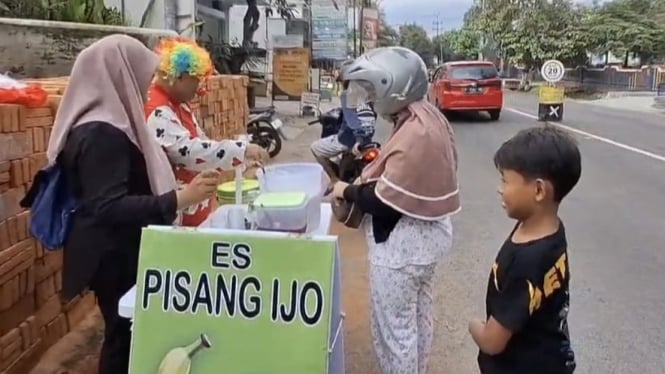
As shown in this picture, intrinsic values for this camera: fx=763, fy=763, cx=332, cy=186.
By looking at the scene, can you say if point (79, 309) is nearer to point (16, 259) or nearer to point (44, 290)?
point (44, 290)

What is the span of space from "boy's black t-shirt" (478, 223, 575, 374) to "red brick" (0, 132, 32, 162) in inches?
94.2

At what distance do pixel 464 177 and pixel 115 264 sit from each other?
863 cm

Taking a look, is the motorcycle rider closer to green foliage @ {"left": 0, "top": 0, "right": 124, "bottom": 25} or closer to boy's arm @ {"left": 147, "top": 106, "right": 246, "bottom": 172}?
green foliage @ {"left": 0, "top": 0, "right": 124, "bottom": 25}

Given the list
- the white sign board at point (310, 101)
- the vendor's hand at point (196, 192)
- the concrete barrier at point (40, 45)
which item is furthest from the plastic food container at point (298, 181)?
the white sign board at point (310, 101)

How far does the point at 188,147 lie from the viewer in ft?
11.0

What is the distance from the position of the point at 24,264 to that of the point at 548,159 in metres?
2.67

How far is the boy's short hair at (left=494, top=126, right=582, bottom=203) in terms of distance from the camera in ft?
7.35

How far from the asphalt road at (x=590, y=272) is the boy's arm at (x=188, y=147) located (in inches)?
59.6

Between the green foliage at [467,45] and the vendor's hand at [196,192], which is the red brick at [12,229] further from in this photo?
the green foliage at [467,45]

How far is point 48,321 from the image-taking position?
4.15 metres

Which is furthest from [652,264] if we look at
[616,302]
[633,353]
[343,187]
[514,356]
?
[514,356]

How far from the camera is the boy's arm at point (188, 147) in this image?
3.28 m

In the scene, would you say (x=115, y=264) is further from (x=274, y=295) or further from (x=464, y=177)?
(x=464, y=177)

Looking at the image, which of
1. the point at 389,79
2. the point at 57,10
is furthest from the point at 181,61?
the point at 57,10
